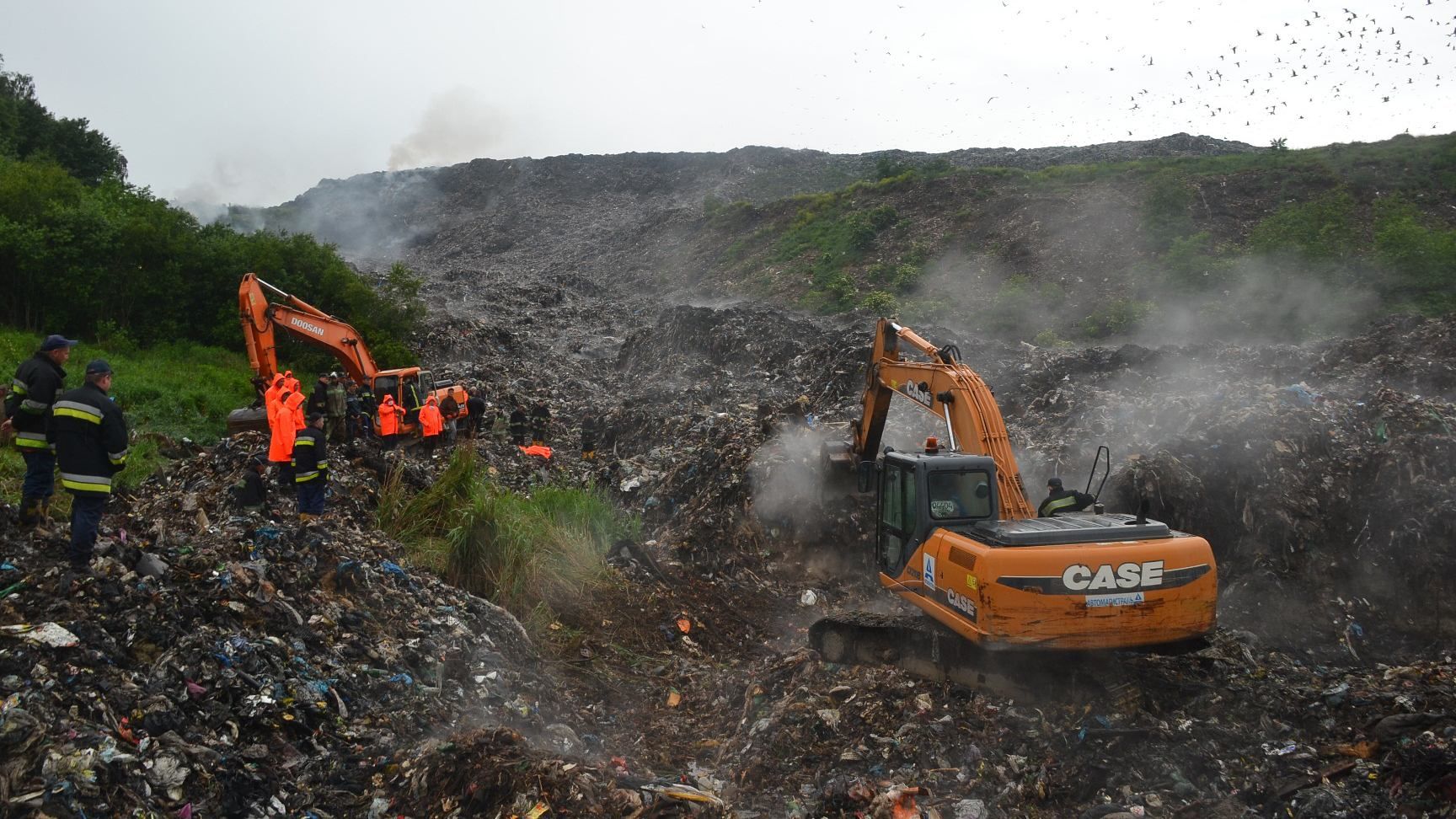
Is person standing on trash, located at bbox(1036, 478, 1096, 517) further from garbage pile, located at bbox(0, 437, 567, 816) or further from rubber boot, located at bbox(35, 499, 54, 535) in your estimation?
rubber boot, located at bbox(35, 499, 54, 535)

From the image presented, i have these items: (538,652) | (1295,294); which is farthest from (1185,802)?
(1295,294)

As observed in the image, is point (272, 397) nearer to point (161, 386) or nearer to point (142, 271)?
point (161, 386)

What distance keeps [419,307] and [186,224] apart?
540 centimetres

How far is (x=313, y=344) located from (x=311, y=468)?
7080mm

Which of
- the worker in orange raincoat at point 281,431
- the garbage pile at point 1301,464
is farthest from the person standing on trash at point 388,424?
the garbage pile at point 1301,464

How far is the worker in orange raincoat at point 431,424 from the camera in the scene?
13609 mm

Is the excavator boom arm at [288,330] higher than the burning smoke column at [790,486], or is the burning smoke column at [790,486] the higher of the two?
the excavator boom arm at [288,330]

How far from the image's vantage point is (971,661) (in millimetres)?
6051

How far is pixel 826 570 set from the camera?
9.70 m

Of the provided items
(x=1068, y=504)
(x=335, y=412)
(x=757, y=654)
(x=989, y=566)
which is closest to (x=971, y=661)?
(x=989, y=566)

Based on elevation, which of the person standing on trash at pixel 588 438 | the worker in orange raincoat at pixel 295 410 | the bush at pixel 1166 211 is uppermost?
the bush at pixel 1166 211

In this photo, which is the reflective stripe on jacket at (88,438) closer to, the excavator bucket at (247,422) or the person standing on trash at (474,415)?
the excavator bucket at (247,422)

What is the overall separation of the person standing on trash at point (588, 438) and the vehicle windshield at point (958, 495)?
28.8ft

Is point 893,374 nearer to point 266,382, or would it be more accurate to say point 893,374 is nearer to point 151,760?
point 151,760
